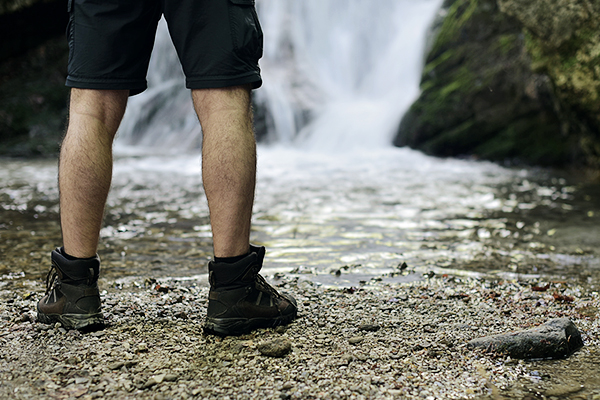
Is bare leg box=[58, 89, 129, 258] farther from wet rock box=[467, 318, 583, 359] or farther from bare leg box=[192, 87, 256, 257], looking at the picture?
wet rock box=[467, 318, 583, 359]

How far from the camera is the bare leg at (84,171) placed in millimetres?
1751

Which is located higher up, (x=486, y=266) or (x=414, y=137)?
(x=414, y=137)

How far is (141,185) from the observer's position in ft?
19.2

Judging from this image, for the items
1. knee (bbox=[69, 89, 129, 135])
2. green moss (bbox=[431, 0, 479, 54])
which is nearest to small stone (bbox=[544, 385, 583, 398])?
knee (bbox=[69, 89, 129, 135])

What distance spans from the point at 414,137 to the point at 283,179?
14.9 feet

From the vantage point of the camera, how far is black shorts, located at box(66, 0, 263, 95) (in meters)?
1.70

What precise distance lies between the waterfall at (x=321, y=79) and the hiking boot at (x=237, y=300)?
31.3 ft

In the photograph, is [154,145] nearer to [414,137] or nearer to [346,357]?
[414,137]

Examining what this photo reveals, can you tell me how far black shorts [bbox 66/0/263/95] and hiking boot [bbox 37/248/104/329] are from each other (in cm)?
62

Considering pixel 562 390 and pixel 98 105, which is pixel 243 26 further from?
pixel 562 390

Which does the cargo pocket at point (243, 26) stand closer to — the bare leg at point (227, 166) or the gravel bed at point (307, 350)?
the bare leg at point (227, 166)

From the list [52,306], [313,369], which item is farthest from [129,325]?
[313,369]

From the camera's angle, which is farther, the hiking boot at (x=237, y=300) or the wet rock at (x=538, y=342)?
the hiking boot at (x=237, y=300)

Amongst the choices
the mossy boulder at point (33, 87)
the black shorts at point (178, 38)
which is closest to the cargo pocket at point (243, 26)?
the black shorts at point (178, 38)
